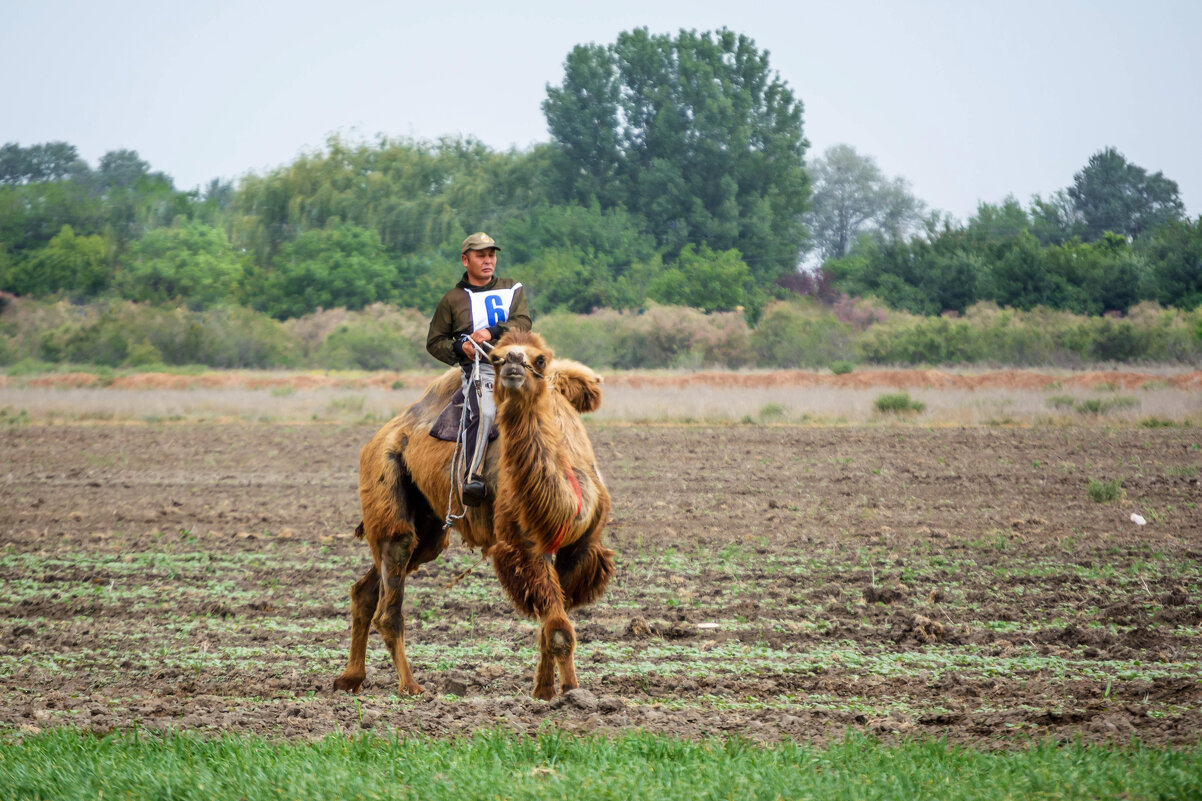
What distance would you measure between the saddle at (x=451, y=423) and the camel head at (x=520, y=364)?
0.68 m

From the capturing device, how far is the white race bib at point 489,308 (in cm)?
793

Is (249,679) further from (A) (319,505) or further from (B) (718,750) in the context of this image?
(A) (319,505)

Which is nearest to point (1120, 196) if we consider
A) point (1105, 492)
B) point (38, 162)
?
point (1105, 492)

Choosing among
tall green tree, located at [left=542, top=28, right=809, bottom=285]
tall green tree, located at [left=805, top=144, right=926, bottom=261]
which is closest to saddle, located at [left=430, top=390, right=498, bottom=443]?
tall green tree, located at [left=542, top=28, right=809, bottom=285]

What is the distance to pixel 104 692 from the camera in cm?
719

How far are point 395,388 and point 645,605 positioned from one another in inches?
1233

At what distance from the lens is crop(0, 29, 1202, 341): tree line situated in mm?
62625

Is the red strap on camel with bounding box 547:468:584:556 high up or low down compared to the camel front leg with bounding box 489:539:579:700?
up

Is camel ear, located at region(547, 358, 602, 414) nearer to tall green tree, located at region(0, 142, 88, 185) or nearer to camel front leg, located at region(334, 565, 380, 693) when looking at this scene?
camel front leg, located at region(334, 565, 380, 693)

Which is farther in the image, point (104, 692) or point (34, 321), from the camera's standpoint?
point (34, 321)

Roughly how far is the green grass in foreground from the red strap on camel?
140 cm

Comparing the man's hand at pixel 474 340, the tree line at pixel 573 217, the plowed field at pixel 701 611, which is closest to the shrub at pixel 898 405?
the plowed field at pixel 701 611

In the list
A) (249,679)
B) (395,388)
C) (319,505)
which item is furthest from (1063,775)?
(395,388)

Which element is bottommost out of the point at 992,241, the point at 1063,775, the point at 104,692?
the point at 104,692
